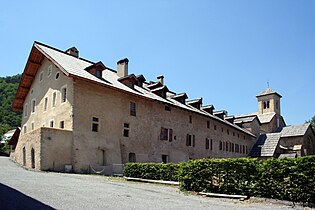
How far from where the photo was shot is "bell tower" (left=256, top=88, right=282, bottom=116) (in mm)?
70062

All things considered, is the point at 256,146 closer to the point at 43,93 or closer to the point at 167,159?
the point at 167,159

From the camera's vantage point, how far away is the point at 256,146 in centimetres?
5412

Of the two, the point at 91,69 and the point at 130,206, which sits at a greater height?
the point at 91,69

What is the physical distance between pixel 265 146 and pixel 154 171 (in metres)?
39.2

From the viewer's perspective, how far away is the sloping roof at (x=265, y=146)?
169 feet

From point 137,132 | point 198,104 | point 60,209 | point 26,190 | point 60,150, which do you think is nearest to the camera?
point 60,209

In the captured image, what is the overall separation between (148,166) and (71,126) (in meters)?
8.28

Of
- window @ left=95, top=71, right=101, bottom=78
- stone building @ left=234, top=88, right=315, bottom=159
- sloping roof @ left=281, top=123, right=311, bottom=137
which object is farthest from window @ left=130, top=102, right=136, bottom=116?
sloping roof @ left=281, top=123, right=311, bottom=137

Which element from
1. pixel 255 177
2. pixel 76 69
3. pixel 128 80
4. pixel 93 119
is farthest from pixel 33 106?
pixel 255 177

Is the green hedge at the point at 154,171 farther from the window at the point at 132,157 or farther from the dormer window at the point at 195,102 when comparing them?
the dormer window at the point at 195,102

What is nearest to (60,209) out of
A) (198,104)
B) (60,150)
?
(60,150)

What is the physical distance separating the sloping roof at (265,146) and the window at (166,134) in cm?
2427

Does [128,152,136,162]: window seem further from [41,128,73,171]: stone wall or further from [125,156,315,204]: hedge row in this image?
[125,156,315,204]: hedge row

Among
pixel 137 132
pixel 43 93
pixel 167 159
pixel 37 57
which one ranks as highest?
pixel 37 57
